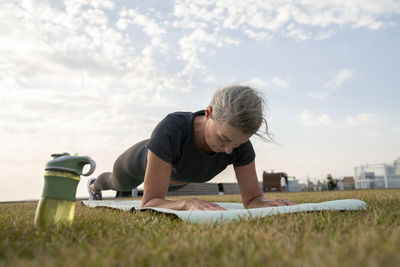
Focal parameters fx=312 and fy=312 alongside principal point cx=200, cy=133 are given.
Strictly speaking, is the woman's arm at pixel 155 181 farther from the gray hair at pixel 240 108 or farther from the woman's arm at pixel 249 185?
the woman's arm at pixel 249 185

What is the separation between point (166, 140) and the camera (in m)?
2.56

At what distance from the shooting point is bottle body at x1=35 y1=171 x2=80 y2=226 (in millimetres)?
1636

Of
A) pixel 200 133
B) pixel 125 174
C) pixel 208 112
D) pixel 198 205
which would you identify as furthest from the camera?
pixel 125 174

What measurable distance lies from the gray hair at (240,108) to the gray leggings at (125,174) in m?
1.47

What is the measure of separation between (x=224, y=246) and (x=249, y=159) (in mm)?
1951

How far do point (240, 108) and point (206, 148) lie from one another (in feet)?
2.53

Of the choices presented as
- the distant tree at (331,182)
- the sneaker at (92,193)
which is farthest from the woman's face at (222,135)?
the distant tree at (331,182)

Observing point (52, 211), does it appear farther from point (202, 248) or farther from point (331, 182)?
point (331, 182)

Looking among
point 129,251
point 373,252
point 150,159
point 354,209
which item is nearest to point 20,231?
point 129,251

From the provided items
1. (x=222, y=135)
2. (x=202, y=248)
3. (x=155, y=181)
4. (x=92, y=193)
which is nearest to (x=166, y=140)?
(x=155, y=181)

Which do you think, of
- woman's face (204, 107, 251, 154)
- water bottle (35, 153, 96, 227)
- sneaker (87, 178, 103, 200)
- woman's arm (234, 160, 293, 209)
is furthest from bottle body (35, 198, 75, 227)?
sneaker (87, 178, 103, 200)

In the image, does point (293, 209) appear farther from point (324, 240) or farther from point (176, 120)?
point (176, 120)

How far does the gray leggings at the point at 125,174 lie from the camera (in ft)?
12.5

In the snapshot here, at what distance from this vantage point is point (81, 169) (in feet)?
5.60
